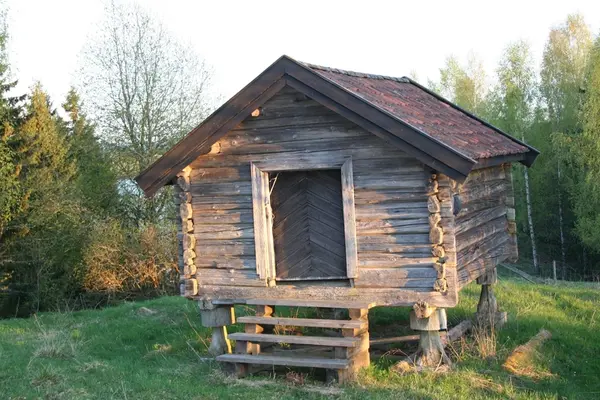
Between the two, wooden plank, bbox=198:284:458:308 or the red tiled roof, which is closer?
wooden plank, bbox=198:284:458:308

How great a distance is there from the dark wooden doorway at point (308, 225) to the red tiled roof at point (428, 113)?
1.25 m

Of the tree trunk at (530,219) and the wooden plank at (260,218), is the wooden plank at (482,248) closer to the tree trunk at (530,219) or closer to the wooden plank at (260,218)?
the wooden plank at (260,218)

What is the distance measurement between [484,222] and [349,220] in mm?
2807

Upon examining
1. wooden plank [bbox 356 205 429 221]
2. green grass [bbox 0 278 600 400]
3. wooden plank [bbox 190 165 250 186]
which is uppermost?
wooden plank [bbox 190 165 250 186]

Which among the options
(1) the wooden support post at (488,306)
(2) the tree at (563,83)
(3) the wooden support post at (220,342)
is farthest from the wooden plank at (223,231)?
(2) the tree at (563,83)

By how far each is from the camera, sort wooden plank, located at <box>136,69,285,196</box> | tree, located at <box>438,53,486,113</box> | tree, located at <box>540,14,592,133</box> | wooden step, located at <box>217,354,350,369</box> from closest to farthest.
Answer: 1. wooden step, located at <box>217,354,350,369</box>
2. wooden plank, located at <box>136,69,285,196</box>
3. tree, located at <box>540,14,592,133</box>
4. tree, located at <box>438,53,486,113</box>

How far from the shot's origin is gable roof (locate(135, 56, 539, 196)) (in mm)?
8172

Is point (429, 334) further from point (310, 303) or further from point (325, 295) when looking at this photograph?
point (310, 303)

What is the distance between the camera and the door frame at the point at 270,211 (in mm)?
8844

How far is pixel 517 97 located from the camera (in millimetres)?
34344

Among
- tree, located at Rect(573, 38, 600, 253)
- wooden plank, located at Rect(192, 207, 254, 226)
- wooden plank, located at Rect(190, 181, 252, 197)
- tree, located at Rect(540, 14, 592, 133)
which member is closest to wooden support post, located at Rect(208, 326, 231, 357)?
wooden plank, located at Rect(192, 207, 254, 226)

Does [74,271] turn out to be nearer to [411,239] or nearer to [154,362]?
[154,362]

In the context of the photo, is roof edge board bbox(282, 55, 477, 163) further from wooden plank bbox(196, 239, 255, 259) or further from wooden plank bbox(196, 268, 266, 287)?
wooden plank bbox(196, 268, 266, 287)

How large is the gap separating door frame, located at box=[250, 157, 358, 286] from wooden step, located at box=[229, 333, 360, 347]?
2.51 ft
